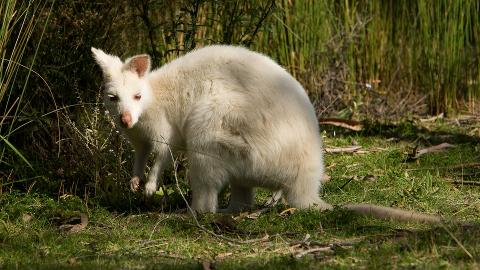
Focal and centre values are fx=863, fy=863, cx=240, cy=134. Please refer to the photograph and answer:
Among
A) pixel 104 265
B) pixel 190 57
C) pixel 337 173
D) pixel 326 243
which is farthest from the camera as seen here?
pixel 337 173

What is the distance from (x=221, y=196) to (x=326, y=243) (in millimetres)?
1539

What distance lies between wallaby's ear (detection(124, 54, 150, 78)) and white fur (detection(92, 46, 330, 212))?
3 centimetres

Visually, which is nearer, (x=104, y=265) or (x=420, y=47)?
(x=104, y=265)

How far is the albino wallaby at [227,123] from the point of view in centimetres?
474

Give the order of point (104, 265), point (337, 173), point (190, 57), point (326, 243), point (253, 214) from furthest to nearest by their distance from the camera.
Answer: point (337, 173) < point (190, 57) < point (253, 214) < point (326, 243) < point (104, 265)

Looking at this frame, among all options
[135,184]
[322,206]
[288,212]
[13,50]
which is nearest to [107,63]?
[13,50]

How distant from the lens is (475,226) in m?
4.26

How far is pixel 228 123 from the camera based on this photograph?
4738 millimetres

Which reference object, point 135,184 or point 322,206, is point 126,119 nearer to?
point 135,184

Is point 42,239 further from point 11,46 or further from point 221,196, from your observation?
point 11,46

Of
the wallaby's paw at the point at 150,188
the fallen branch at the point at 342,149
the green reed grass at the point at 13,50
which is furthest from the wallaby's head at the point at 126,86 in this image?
the fallen branch at the point at 342,149

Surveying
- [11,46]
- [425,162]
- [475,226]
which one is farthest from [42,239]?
[425,162]

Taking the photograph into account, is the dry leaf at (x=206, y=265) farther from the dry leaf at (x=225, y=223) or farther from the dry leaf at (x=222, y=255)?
the dry leaf at (x=225, y=223)

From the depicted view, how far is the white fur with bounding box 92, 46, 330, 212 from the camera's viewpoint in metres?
4.74
